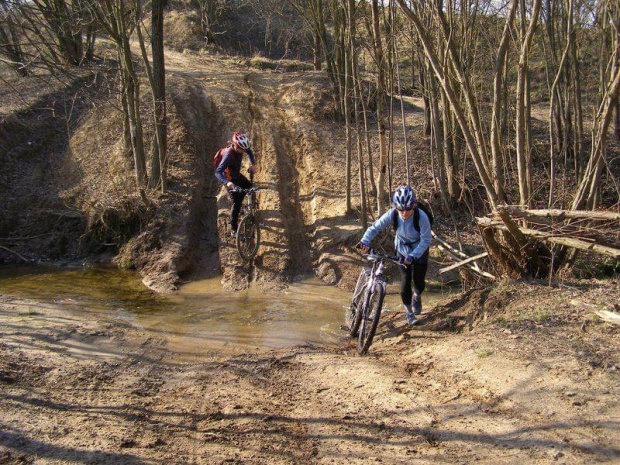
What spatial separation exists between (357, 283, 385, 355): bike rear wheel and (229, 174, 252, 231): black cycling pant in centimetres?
493

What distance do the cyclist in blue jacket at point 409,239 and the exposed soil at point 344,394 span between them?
1.89ft

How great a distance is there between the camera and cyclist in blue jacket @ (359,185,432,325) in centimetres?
675

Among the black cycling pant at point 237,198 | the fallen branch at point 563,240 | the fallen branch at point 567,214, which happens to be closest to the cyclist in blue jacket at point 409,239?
the fallen branch at point 563,240

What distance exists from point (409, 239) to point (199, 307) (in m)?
4.07

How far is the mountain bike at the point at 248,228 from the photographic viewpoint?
10.7 metres

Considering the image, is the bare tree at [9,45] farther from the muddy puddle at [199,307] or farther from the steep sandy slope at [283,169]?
the steep sandy slope at [283,169]

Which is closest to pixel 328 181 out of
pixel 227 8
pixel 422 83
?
pixel 422 83

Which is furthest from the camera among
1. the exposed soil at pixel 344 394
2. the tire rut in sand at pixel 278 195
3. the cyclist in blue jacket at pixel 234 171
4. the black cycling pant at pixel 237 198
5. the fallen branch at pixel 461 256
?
the tire rut in sand at pixel 278 195

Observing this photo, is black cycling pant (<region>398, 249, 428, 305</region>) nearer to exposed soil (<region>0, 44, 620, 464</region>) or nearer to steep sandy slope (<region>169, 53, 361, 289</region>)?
exposed soil (<region>0, 44, 620, 464</region>)

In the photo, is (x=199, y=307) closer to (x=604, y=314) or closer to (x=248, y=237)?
(x=248, y=237)

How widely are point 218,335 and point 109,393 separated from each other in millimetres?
2453

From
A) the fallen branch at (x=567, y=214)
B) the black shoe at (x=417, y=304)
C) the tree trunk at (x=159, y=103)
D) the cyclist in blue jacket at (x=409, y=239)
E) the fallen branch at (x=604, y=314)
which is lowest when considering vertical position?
the black shoe at (x=417, y=304)

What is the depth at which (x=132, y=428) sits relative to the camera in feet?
14.7

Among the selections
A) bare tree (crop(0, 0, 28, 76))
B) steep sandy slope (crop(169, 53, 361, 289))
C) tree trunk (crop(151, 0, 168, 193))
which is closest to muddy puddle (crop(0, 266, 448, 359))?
steep sandy slope (crop(169, 53, 361, 289))
